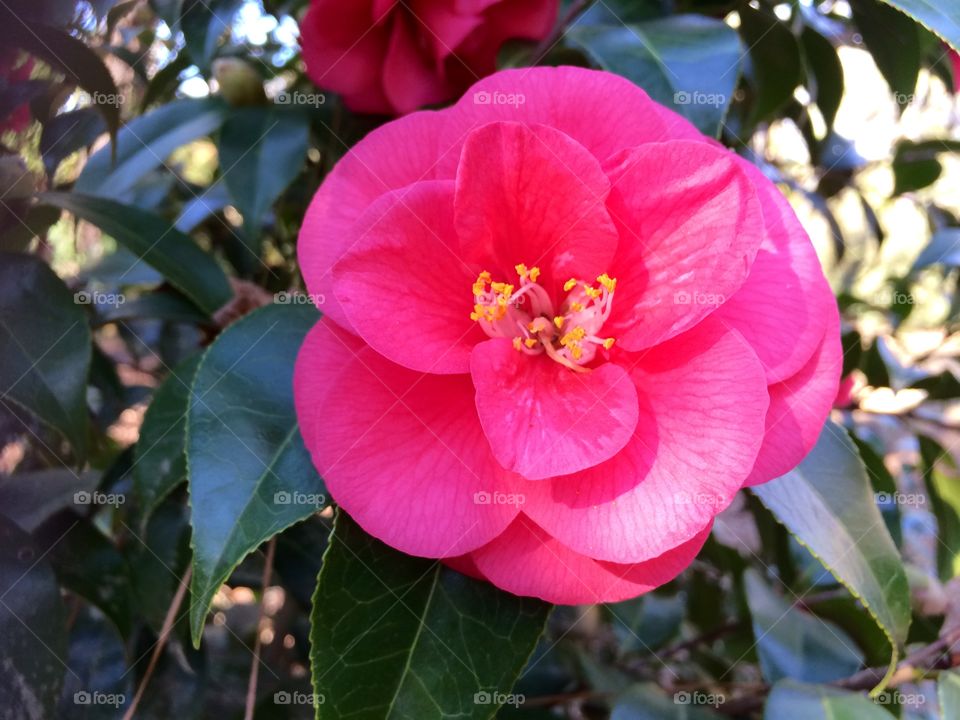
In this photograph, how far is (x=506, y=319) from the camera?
601 millimetres

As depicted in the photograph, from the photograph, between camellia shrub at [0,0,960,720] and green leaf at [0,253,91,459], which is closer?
camellia shrub at [0,0,960,720]

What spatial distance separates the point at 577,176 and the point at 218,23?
0.53m

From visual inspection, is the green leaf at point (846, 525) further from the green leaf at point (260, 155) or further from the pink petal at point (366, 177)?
the green leaf at point (260, 155)

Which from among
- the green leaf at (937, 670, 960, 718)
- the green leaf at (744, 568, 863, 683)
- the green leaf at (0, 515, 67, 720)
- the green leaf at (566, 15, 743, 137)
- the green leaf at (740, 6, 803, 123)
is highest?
the green leaf at (566, 15, 743, 137)

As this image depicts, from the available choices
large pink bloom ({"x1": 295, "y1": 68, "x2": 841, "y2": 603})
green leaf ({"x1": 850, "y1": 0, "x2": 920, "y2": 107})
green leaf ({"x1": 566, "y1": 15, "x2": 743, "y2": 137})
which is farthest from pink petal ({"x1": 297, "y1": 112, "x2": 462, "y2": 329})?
green leaf ({"x1": 850, "y1": 0, "x2": 920, "y2": 107})

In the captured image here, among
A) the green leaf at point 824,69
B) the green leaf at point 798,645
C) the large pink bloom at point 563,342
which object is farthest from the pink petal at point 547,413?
the green leaf at point 824,69

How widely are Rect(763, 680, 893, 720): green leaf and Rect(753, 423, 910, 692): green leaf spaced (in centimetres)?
5

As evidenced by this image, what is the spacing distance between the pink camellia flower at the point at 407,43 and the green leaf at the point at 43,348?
13.5 inches

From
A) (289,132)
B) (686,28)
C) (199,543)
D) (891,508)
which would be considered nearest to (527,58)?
(686,28)

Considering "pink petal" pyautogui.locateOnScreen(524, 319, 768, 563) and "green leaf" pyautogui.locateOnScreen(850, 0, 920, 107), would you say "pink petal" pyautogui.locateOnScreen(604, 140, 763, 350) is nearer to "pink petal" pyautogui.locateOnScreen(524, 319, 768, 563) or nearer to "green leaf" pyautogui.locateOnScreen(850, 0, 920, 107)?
"pink petal" pyautogui.locateOnScreen(524, 319, 768, 563)

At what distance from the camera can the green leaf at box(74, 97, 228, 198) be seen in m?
0.88

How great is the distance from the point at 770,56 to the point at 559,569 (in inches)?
27.1

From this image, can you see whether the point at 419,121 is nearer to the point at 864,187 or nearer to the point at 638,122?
the point at 638,122

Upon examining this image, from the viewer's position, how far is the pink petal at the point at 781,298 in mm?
521
